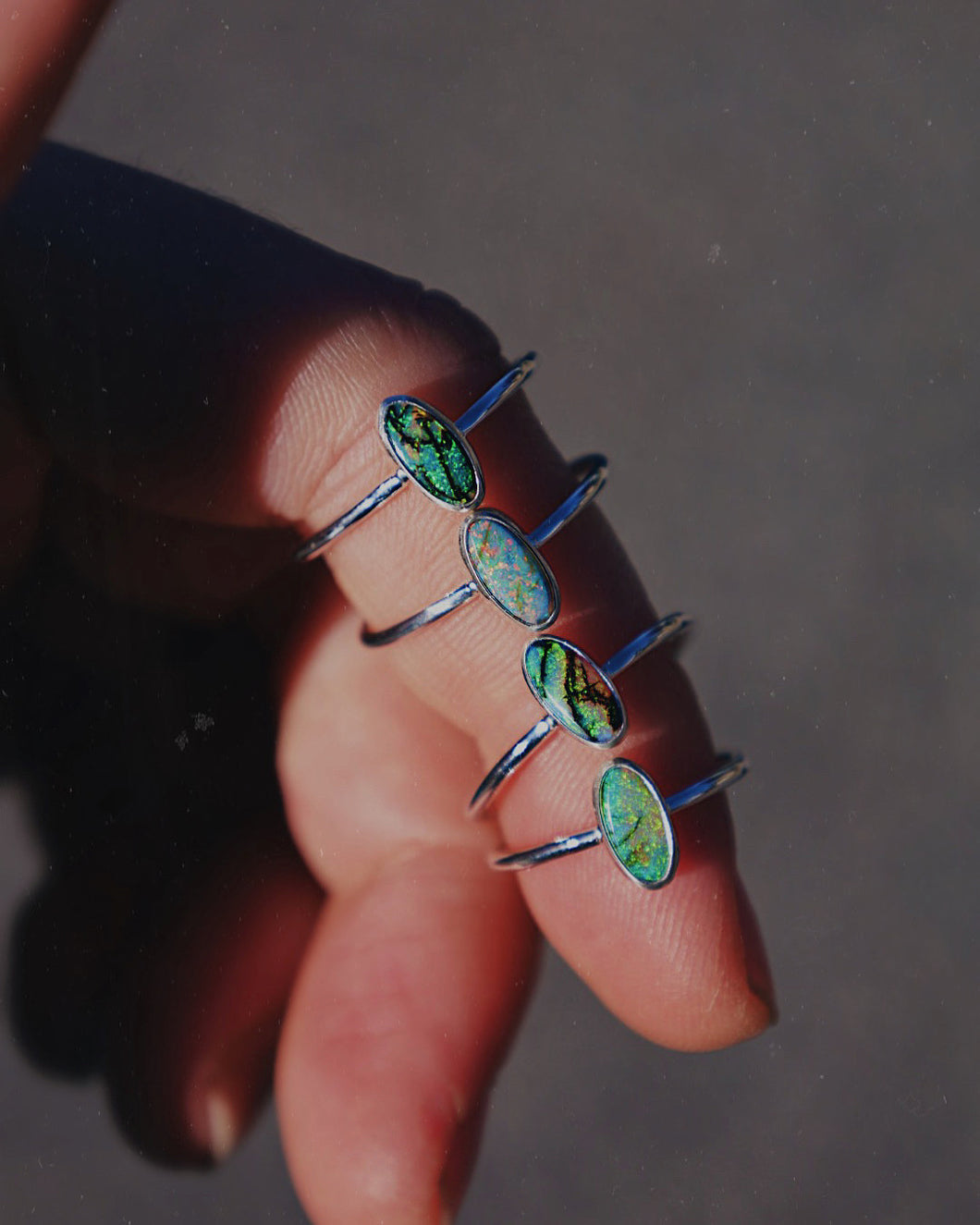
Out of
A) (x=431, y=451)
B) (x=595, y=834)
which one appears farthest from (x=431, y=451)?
(x=595, y=834)

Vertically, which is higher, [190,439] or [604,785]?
[190,439]

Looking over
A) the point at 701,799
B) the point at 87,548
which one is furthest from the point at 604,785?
the point at 87,548

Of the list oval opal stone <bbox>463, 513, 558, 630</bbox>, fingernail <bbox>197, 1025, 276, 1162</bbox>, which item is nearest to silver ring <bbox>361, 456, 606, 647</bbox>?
oval opal stone <bbox>463, 513, 558, 630</bbox>

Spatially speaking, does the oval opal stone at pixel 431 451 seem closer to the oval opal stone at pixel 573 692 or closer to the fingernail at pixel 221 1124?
the oval opal stone at pixel 573 692

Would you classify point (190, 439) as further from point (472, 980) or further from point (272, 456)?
point (472, 980)

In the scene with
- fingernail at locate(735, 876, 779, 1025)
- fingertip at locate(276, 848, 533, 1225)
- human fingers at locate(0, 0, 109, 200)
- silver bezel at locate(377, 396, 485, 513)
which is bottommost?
fingernail at locate(735, 876, 779, 1025)

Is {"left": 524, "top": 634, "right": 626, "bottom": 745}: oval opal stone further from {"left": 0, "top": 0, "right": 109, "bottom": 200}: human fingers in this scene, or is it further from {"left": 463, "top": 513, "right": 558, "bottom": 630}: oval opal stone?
{"left": 0, "top": 0, "right": 109, "bottom": 200}: human fingers
